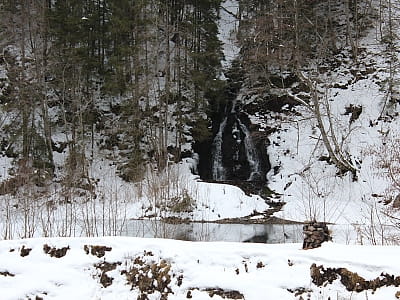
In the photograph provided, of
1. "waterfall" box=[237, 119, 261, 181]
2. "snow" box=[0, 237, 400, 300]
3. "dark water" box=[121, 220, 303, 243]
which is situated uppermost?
"waterfall" box=[237, 119, 261, 181]

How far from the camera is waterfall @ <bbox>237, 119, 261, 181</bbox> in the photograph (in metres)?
18.1

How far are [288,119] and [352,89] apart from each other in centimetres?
325

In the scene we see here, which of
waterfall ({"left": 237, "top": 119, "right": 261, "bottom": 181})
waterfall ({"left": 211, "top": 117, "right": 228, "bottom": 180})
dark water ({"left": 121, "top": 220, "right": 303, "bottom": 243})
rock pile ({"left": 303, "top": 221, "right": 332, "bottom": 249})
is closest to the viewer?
rock pile ({"left": 303, "top": 221, "right": 332, "bottom": 249})

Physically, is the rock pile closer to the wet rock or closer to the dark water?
the wet rock

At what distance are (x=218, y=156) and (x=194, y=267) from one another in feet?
49.3

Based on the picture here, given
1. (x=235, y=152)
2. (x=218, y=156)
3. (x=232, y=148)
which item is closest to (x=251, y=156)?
(x=235, y=152)

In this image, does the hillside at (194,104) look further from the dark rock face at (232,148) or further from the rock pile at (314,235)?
the rock pile at (314,235)

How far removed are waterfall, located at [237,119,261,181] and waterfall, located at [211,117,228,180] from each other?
1052mm

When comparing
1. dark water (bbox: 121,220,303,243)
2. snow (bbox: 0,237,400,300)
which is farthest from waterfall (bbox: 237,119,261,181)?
snow (bbox: 0,237,400,300)

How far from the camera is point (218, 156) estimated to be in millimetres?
19438

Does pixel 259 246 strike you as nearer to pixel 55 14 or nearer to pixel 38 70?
pixel 38 70

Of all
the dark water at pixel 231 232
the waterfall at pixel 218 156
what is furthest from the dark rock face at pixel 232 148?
the dark water at pixel 231 232

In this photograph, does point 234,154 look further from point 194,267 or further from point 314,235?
point 194,267

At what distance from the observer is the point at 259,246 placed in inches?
183
